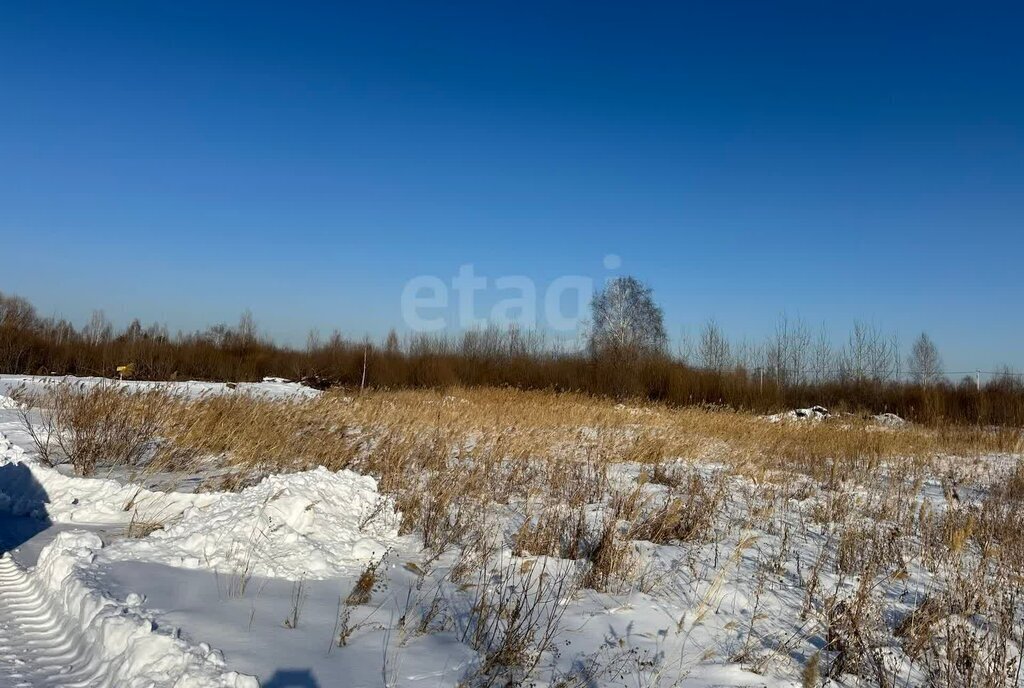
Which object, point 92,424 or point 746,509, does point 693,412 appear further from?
point 92,424

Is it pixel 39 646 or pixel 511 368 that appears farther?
pixel 511 368

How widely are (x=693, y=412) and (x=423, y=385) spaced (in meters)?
10.5

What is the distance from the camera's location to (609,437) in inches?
416

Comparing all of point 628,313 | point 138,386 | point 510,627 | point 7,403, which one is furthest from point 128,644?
point 628,313

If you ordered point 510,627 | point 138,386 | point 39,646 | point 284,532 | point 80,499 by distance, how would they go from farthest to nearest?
point 138,386, point 80,499, point 284,532, point 510,627, point 39,646

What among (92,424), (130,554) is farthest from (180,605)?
(92,424)

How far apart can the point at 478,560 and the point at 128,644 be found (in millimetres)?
2136

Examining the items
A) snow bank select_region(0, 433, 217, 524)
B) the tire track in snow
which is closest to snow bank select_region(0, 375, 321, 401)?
snow bank select_region(0, 433, 217, 524)

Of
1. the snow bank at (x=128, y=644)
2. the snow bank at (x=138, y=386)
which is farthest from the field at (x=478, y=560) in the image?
the snow bank at (x=138, y=386)

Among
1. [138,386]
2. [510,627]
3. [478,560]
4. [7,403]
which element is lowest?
[478,560]

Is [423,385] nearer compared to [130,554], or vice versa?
[130,554]

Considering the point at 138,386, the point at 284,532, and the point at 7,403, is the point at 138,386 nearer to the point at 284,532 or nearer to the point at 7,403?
the point at 7,403

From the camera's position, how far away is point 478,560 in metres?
4.19

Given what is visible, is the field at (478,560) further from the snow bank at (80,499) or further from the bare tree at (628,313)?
the bare tree at (628,313)
